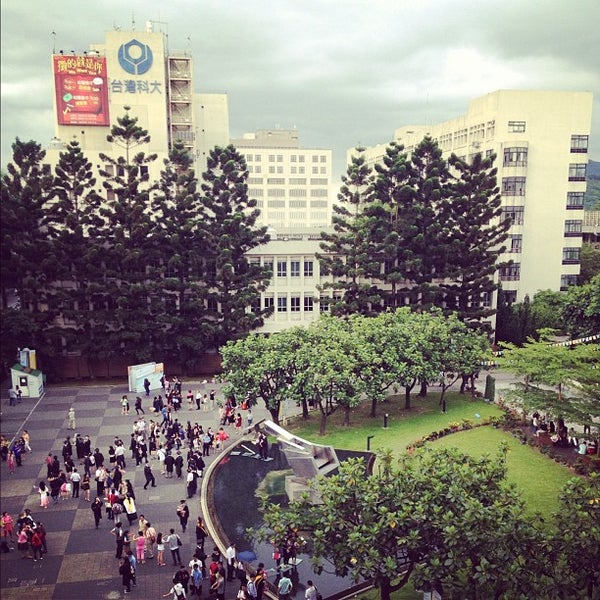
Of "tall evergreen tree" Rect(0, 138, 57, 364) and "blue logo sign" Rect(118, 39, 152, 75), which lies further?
"blue logo sign" Rect(118, 39, 152, 75)

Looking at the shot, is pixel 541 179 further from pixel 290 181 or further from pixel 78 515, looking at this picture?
pixel 290 181

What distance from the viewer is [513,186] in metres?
42.0

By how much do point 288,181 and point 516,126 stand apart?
4087cm

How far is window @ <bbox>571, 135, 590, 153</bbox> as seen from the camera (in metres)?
42.2

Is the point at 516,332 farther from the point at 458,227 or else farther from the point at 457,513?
the point at 457,513

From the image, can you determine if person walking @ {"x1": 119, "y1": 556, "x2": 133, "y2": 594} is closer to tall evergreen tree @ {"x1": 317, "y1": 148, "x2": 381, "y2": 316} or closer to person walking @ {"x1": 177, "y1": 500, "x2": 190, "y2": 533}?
person walking @ {"x1": 177, "y1": 500, "x2": 190, "y2": 533}

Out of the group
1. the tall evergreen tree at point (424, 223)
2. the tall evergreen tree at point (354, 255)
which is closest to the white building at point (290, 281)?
the tall evergreen tree at point (354, 255)

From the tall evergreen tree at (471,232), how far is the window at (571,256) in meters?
12.5

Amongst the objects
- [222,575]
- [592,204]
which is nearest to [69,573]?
[222,575]

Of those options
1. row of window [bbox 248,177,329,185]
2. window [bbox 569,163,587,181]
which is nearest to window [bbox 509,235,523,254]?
window [bbox 569,163,587,181]

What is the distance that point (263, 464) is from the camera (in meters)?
20.8

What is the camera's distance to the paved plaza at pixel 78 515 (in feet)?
42.5

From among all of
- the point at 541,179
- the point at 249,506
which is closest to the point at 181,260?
the point at 249,506

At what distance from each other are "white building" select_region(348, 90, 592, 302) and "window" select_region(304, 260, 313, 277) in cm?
1614
